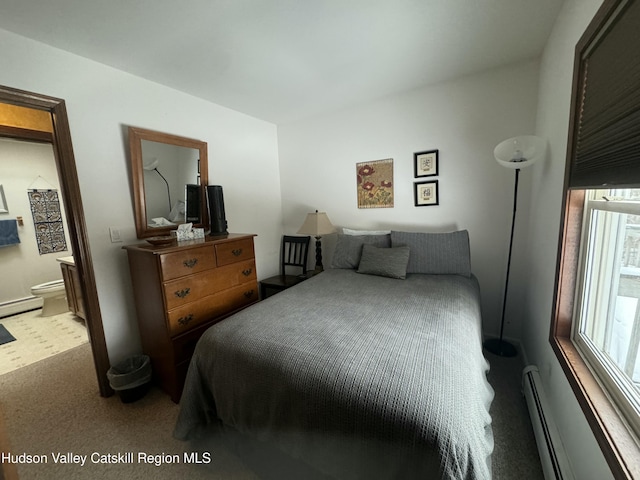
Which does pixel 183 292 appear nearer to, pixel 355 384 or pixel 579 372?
pixel 355 384

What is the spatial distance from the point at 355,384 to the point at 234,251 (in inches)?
63.4

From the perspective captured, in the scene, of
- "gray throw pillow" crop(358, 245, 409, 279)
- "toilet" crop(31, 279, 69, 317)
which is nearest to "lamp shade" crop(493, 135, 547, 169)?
"gray throw pillow" crop(358, 245, 409, 279)

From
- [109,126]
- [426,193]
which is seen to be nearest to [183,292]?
[109,126]

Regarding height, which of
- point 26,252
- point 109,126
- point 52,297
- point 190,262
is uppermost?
point 109,126

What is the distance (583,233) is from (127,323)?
3.03 metres

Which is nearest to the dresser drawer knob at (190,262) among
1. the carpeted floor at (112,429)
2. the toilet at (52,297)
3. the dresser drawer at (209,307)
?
the dresser drawer at (209,307)

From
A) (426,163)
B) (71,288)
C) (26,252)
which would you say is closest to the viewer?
(426,163)

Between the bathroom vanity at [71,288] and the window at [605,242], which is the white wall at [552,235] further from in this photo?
the bathroom vanity at [71,288]

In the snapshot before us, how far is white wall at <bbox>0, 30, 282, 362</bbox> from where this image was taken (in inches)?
63.4

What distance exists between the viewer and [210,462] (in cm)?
138

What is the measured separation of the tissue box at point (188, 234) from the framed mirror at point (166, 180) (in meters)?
0.19

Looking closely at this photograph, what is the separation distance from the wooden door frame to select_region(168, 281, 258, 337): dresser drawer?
0.63 metres

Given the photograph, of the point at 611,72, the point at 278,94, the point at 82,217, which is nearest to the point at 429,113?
the point at 278,94

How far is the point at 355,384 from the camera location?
38.4 inches
